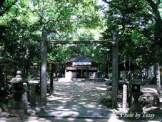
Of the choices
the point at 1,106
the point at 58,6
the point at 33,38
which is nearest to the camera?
the point at 1,106

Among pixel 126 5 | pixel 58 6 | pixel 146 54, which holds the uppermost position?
pixel 58 6

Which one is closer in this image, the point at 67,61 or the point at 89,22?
the point at 89,22

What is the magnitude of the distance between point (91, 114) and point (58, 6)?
11493mm

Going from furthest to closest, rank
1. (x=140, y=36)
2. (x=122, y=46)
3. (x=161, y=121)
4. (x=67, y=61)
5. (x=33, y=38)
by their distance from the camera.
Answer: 1. (x=67, y=61)
2. (x=122, y=46)
3. (x=33, y=38)
4. (x=140, y=36)
5. (x=161, y=121)

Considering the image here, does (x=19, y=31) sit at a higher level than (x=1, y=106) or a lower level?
higher

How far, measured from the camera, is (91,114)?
886 cm

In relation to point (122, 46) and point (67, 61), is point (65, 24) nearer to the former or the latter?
point (122, 46)

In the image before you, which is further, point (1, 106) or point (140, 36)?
point (140, 36)

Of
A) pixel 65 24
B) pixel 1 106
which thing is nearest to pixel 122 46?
pixel 65 24

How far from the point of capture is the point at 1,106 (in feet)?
30.5

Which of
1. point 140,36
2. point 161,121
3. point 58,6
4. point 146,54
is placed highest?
point 58,6

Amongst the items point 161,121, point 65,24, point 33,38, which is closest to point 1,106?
point 33,38

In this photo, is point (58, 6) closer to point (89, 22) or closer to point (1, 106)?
point (89, 22)

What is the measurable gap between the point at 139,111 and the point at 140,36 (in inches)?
148
